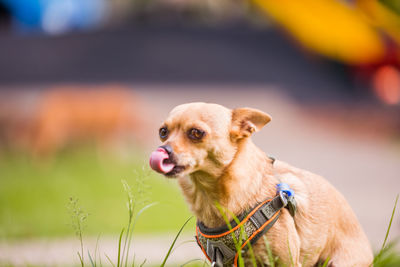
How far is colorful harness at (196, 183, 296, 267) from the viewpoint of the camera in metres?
2.62

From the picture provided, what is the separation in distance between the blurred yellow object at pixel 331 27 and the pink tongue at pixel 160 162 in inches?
527

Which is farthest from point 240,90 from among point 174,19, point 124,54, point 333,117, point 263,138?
point 174,19

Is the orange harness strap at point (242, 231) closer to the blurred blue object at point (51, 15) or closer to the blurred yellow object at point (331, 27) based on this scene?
the blurred yellow object at point (331, 27)

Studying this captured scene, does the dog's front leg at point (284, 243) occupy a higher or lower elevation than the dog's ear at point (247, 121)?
lower

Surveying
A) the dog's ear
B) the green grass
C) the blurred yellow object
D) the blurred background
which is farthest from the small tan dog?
the blurred yellow object

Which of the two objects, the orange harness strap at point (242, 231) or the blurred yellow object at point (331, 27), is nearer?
the orange harness strap at point (242, 231)

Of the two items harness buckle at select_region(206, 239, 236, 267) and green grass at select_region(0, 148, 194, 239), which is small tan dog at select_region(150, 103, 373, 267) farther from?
green grass at select_region(0, 148, 194, 239)

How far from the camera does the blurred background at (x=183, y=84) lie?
461 inches

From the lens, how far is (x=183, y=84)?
50.7 ft

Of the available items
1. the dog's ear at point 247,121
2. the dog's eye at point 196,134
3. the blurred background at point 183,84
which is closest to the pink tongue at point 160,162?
the dog's eye at point 196,134

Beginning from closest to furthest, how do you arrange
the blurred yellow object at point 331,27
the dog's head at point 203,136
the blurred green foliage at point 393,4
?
the dog's head at point 203,136
the blurred green foliage at point 393,4
the blurred yellow object at point 331,27

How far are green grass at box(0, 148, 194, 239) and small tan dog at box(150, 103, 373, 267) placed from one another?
245 centimetres

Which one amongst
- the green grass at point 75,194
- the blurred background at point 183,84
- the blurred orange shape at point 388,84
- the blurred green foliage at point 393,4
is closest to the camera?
the blurred green foliage at point 393,4

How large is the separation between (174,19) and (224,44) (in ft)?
10.8
